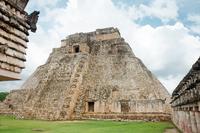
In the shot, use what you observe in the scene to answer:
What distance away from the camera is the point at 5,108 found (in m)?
28.3

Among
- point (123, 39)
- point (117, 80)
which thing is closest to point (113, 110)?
point (117, 80)

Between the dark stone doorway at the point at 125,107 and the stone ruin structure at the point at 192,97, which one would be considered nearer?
the stone ruin structure at the point at 192,97

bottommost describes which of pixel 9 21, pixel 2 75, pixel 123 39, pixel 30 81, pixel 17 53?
pixel 2 75

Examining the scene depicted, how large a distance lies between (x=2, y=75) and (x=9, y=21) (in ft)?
3.81

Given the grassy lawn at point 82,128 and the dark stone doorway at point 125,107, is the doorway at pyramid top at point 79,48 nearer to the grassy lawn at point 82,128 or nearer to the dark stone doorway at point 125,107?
the dark stone doorway at point 125,107

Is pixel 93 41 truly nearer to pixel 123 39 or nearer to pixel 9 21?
pixel 123 39

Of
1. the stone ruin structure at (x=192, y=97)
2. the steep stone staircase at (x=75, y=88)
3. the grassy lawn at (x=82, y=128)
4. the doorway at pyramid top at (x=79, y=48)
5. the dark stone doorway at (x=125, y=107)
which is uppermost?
the doorway at pyramid top at (x=79, y=48)

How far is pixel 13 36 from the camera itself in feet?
21.0

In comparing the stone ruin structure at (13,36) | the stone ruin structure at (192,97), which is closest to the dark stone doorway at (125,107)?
the stone ruin structure at (192,97)

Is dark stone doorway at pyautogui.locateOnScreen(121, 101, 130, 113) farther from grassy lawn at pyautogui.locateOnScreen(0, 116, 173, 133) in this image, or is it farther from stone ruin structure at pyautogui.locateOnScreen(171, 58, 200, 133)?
stone ruin structure at pyautogui.locateOnScreen(171, 58, 200, 133)

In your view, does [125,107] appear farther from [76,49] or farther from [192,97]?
[192,97]

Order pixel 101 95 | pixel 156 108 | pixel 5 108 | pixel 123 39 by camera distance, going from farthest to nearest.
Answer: pixel 123 39, pixel 5 108, pixel 101 95, pixel 156 108

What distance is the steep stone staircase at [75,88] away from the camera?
912 inches

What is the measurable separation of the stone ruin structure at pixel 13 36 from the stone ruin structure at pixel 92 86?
53.6ft
